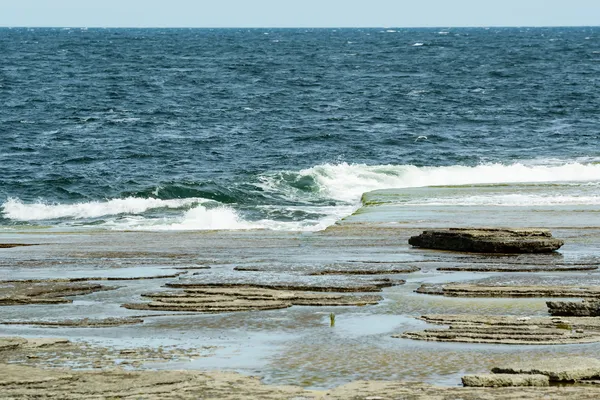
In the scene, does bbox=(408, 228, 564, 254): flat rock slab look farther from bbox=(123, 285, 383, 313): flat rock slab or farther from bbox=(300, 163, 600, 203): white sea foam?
bbox=(300, 163, 600, 203): white sea foam

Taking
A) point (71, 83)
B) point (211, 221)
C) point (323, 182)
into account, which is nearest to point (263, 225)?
point (211, 221)

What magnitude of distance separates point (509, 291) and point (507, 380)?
7.10m

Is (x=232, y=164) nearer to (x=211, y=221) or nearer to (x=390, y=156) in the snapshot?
(x=390, y=156)

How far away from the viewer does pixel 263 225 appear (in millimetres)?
37531

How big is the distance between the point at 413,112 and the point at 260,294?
58.7m

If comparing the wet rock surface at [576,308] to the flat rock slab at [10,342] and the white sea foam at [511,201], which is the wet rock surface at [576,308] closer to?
the flat rock slab at [10,342]

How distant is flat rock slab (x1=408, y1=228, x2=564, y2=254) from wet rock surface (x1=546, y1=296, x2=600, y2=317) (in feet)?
25.4

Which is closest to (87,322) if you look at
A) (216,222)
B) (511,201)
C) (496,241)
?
(496,241)

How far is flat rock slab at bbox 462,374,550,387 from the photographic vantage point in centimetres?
1381

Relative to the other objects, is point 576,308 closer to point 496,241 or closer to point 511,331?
point 511,331

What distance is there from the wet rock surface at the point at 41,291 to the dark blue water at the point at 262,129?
56.7 ft

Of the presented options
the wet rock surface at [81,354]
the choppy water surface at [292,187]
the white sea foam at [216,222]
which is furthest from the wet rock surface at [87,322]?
the white sea foam at [216,222]

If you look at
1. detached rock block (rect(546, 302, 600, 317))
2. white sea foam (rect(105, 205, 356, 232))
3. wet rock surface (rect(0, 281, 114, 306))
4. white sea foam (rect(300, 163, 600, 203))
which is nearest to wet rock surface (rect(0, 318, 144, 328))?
wet rock surface (rect(0, 281, 114, 306))

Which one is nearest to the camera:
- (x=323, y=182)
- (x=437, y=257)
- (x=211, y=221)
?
(x=437, y=257)
